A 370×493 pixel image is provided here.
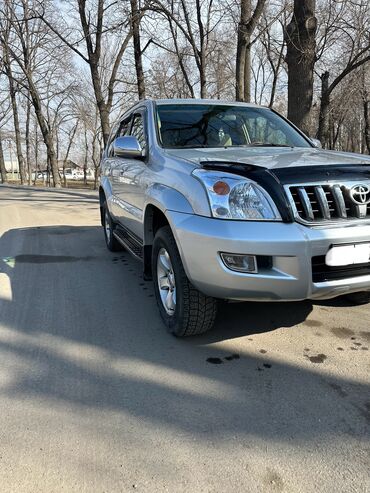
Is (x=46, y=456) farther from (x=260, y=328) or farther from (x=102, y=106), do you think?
(x=102, y=106)

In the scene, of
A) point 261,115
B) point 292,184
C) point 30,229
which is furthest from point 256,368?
point 30,229

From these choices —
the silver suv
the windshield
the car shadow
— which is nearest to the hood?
the silver suv

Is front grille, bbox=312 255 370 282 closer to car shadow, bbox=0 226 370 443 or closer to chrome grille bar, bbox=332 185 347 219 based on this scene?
chrome grille bar, bbox=332 185 347 219

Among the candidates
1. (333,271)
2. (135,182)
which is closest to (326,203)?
(333,271)

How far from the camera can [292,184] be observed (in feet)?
9.23

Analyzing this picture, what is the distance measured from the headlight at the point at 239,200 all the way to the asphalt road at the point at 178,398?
41.2 inches

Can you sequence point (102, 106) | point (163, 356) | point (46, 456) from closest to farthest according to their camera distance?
point (46, 456) → point (163, 356) → point (102, 106)

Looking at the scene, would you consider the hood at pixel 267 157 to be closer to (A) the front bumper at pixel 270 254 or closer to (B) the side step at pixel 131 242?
(A) the front bumper at pixel 270 254

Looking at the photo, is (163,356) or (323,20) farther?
(323,20)

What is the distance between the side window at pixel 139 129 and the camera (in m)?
4.33

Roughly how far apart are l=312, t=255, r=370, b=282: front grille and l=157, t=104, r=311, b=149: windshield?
1777 millimetres

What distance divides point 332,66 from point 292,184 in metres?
19.1

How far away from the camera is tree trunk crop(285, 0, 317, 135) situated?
29.1ft

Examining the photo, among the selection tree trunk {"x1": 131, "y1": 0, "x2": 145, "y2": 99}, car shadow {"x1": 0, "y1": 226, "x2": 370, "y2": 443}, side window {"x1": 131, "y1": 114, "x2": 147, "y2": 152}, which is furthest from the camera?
tree trunk {"x1": 131, "y1": 0, "x2": 145, "y2": 99}
